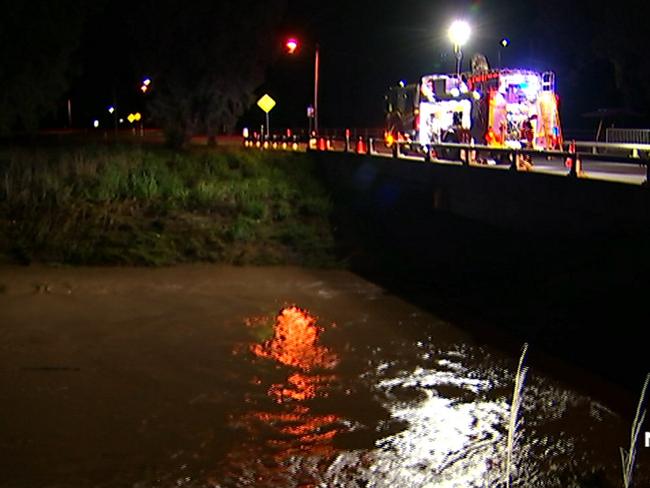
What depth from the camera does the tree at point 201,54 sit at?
4909cm

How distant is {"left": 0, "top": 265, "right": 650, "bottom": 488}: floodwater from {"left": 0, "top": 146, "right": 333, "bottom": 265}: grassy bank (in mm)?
5377

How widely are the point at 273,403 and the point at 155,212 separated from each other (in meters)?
16.3

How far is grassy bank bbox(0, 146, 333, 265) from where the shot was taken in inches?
975

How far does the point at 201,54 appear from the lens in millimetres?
49812

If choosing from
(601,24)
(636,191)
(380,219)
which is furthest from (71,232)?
(601,24)

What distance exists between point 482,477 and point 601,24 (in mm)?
46309

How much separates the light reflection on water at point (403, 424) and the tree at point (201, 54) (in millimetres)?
36408

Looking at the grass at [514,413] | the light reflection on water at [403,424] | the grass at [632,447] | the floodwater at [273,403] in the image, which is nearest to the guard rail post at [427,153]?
the floodwater at [273,403]

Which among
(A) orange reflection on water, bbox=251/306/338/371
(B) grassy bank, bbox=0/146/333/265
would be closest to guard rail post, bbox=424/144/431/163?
(B) grassy bank, bbox=0/146/333/265

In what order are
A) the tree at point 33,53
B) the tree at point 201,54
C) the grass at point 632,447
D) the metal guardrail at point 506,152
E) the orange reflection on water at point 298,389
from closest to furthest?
the grass at point 632,447 < the orange reflection on water at point 298,389 < the metal guardrail at point 506,152 < the tree at point 33,53 < the tree at point 201,54

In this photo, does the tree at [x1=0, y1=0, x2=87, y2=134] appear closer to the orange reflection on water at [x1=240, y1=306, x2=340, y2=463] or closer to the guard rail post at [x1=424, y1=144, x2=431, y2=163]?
the guard rail post at [x1=424, y1=144, x2=431, y2=163]

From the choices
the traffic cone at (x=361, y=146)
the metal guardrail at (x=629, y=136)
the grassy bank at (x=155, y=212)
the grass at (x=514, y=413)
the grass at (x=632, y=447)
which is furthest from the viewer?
the metal guardrail at (x=629, y=136)

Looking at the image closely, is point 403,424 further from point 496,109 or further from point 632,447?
point 496,109

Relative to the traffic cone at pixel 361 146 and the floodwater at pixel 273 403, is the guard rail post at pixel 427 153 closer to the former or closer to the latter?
the traffic cone at pixel 361 146
